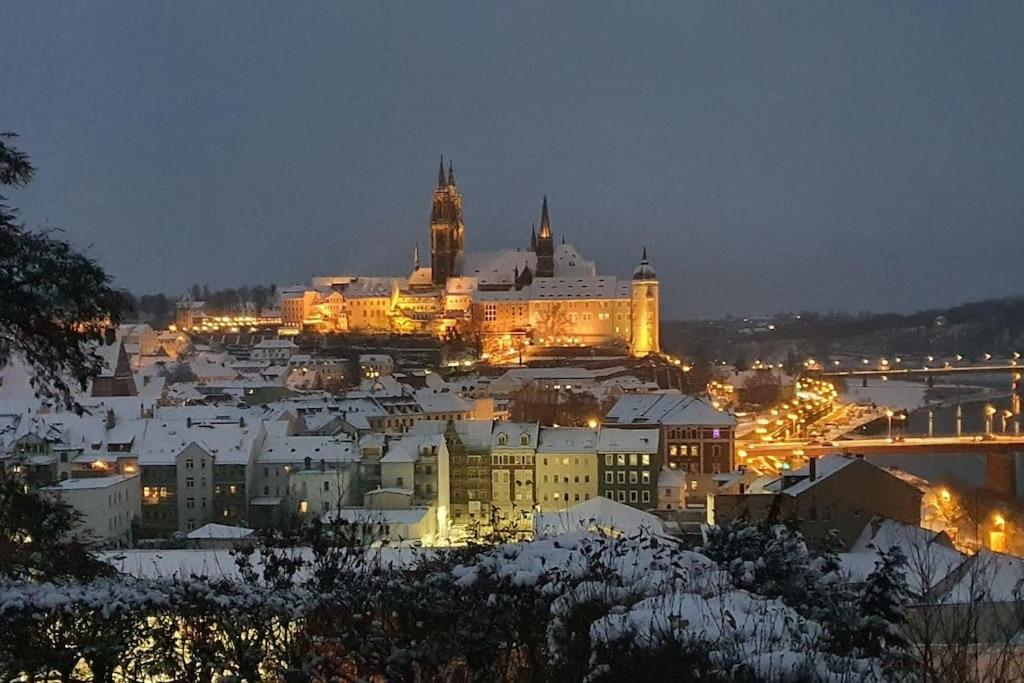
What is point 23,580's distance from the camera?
5.73 meters

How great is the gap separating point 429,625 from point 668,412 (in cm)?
2827

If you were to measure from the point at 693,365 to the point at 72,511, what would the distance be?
63728 millimetres

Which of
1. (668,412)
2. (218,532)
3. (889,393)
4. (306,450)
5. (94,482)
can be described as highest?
(668,412)

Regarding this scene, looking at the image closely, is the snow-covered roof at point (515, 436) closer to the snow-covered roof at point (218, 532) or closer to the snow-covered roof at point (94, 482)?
the snow-covered roof at point (218, 532)

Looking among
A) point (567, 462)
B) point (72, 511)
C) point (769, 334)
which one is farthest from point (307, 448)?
point (769, 334)

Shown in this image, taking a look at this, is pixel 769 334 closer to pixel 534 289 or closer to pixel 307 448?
pixel 534 289

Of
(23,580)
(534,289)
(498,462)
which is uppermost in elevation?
(534,289)

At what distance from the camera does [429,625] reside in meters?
5.58

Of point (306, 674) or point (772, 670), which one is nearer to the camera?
point (772, 670)

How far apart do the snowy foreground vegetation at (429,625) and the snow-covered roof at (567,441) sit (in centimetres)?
2260

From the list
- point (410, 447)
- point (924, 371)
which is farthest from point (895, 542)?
point (924, 371)

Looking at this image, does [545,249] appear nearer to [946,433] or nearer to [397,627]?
[946,433]

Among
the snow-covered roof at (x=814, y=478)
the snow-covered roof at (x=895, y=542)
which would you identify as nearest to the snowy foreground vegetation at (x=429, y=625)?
the snow-covered roof at (x=895, y=542)

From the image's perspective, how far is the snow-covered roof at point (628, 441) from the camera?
28.1 metres
